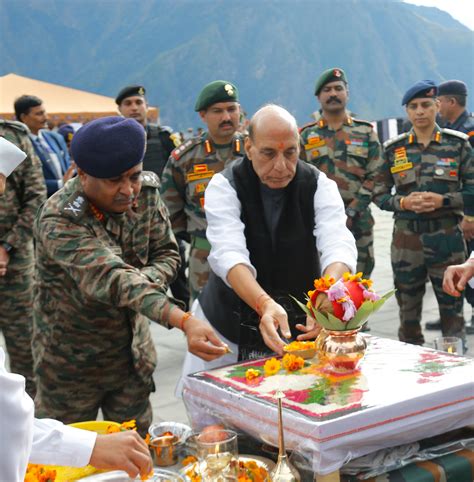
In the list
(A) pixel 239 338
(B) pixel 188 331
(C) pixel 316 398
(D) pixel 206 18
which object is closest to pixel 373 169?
(A) pixel 239 338

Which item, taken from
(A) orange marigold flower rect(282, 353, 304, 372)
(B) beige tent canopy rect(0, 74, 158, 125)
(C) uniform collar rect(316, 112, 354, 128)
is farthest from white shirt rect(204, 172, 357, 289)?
(B) beige tent canopy rect(0, 74, 158, 125)

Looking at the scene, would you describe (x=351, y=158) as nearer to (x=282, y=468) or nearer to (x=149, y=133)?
(x=149, y=133)

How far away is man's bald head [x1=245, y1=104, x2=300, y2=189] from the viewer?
105 inches

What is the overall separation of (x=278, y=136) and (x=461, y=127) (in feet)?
14.9

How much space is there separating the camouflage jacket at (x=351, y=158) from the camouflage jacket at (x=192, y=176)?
1037 mm

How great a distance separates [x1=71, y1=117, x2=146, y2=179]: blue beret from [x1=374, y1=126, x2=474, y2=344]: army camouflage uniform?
329 cm

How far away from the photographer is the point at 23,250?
14.7 feet

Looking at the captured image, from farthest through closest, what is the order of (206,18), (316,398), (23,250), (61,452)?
(206,18)
(23,250)
(316,398)
(61,452)

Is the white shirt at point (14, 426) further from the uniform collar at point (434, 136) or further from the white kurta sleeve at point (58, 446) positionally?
the uniform collar at point (434, 136)

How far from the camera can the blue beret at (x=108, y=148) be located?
98.7 inches

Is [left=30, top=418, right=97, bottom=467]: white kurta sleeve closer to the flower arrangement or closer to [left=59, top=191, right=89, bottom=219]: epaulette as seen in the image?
the flower arrangement

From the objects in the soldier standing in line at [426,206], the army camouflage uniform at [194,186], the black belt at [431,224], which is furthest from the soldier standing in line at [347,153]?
the army camouflage uniform at [194,186]

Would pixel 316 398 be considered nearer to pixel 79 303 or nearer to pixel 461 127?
pixel 79 303

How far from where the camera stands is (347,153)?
6.00 meters
